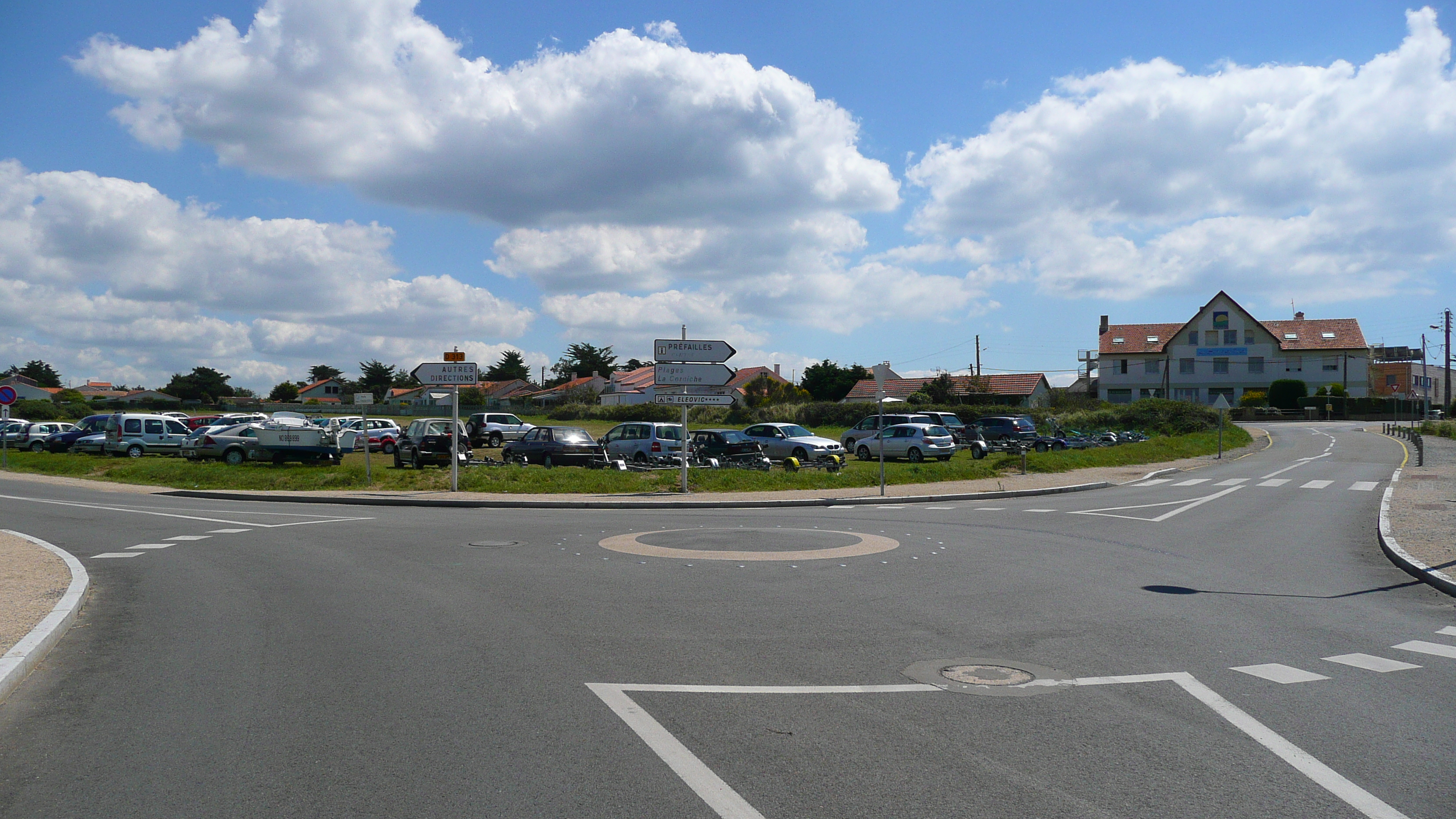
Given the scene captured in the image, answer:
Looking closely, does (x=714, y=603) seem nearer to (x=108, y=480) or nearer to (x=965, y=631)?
(x=965, y=631)

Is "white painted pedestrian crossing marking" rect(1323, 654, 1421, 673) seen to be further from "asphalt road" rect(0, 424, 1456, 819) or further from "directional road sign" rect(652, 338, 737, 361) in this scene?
"directional road sign" rect(652, 338, 737, 361)

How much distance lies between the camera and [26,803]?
4.11 meters

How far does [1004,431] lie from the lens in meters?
38.8

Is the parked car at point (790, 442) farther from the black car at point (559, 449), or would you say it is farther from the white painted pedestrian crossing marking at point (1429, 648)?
the white painted pedestrian crossing marking at point (1429, 648)

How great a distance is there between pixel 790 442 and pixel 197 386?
115525mm

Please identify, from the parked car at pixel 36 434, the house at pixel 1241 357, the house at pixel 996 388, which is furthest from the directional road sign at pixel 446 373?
the house at pixel 1241 357

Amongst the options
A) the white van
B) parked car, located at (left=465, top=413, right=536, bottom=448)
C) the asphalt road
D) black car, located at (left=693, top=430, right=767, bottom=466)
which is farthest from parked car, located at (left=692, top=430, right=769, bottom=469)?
the white van

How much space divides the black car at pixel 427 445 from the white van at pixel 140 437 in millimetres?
11558

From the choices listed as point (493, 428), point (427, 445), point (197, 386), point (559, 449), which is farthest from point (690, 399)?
point (197, 386)

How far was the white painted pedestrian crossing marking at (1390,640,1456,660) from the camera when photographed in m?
6.93

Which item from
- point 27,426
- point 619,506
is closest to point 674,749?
point 619,506

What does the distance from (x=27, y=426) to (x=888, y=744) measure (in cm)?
5462

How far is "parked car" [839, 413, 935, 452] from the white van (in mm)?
26770

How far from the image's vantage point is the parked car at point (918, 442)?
33188 millimetres
